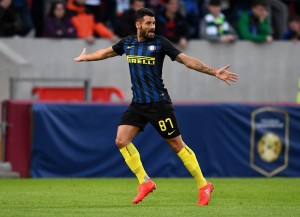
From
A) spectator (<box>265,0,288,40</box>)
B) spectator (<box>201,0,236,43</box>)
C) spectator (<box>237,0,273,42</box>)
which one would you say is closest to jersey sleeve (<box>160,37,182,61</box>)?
spectator (<box>201,0,236,43</box>)

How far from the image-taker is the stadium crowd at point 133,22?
1948 centimetres

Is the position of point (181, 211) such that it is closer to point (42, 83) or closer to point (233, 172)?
point (233, 172)

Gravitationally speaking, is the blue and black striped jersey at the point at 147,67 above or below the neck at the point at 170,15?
above

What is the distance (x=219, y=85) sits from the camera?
20656 millimetres

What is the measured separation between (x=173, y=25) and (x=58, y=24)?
2392 millimetres

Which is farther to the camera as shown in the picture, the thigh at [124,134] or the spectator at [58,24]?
the spectator at [58,24]

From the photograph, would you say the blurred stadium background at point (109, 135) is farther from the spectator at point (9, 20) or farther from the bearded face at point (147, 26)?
the bearded face at point (147, 26)

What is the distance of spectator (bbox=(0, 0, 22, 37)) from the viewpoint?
755 inches

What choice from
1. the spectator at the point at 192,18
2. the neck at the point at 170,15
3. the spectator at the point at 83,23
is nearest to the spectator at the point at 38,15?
the spectator at the point at 83,23

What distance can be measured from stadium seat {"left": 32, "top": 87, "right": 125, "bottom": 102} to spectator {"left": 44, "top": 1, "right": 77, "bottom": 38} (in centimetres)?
126

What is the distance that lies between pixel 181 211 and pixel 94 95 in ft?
29.6

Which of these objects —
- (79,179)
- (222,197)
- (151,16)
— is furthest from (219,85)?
(151,16)

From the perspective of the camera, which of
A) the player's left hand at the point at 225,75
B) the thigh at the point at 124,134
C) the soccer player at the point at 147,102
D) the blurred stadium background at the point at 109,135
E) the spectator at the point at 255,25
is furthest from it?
the spectator at the point at 255,25

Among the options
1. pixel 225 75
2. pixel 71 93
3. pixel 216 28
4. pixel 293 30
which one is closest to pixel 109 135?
pixel 71 93
